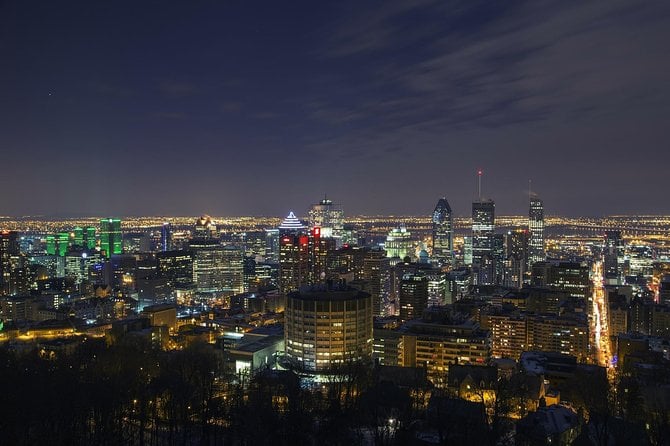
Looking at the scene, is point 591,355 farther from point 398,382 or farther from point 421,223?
point 421,223

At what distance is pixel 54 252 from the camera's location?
62938 millimetres

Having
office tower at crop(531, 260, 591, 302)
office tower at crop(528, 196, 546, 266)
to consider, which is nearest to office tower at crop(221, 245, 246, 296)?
office tower at crop(531, 260, 591, 302)

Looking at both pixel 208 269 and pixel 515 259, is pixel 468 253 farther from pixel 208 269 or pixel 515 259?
pixel 208 269

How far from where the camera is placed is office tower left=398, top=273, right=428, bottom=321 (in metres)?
35.7

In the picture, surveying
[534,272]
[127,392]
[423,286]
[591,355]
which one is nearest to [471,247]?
[534,272]

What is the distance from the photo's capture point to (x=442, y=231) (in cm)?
7925

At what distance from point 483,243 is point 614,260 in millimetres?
15844

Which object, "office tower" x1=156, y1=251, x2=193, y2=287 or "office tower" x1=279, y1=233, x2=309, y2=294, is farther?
"office tower" x1=156, y1=251, x2=193, y2=287

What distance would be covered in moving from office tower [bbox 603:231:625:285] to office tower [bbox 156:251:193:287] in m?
41.0

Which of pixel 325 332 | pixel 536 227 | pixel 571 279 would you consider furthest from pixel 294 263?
pixel 536 227

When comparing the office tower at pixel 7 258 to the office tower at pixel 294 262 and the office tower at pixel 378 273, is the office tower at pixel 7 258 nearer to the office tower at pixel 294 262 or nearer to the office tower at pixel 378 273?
the office tower at pixel 294 262

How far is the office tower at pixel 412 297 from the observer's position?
35.7m

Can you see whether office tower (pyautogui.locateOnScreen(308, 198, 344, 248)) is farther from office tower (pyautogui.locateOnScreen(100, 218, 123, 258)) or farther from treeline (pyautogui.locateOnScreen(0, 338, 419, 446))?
treeline (pyautogui.locateOnScreen(0, 338, 419, 446))

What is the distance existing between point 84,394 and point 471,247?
66.5 m
